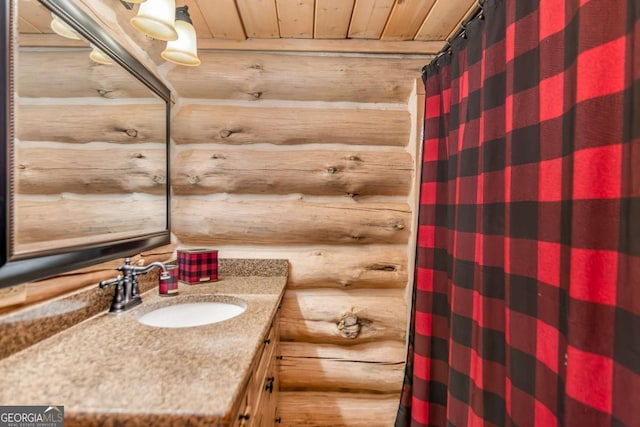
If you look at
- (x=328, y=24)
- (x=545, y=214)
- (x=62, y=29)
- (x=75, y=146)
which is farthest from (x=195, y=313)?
(x=328, y=24)

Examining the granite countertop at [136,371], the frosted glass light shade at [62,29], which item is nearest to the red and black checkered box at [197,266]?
the granite countertop at [136,371]

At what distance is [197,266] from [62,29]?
105cm

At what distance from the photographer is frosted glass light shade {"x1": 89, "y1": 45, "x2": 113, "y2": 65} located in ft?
3.55

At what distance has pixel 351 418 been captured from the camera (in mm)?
1756

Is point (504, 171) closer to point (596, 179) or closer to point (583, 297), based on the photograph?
point (596, 179)

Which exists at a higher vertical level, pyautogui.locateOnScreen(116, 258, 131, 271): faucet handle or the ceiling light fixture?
the ceiling light fixture

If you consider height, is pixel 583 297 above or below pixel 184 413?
above

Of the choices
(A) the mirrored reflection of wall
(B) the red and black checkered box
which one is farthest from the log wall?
(A) the mirrored reflection of wall

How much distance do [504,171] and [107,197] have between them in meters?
1.43

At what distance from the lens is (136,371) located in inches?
27.6

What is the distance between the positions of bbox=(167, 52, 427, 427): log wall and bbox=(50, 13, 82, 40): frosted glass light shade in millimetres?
696

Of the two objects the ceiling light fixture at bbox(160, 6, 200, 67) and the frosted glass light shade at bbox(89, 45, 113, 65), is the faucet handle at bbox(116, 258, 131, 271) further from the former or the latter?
the ceiling light fixture at bbox(160, 6, 200, 67)

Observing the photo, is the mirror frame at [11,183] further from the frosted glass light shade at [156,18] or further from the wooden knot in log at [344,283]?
the wooden knot in log at [344,283]

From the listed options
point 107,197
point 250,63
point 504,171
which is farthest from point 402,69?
point 107,197
